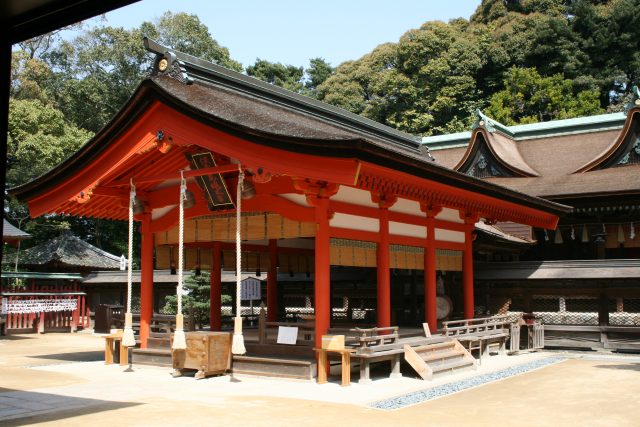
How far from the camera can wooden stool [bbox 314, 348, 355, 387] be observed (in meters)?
11.2

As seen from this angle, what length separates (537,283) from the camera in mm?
18109

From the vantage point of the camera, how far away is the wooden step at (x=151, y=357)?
44.4 ft

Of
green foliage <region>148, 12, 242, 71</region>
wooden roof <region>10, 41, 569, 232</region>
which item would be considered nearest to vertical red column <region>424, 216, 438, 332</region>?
wooden roof <region>10, 41, 569, 232</region>

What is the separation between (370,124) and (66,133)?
20.9 m

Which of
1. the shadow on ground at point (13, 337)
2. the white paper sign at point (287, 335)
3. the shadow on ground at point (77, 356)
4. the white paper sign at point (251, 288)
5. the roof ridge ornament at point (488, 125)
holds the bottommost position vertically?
the shadow on ground at point (13, 337)

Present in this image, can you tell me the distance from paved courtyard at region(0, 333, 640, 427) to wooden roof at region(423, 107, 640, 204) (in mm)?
7120

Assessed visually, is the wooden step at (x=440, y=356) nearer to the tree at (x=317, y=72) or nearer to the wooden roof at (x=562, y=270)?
the wooden roof at (x=562, y=270)

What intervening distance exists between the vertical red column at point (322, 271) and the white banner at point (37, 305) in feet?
53.6

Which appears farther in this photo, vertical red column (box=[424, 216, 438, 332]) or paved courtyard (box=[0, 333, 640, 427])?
vertical red column (box=[424, 216, 438, 332])

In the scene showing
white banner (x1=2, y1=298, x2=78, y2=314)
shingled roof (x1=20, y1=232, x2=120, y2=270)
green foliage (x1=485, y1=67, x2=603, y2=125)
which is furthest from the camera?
green foliage (x1=485, y1=67, x2=603, y2=125)

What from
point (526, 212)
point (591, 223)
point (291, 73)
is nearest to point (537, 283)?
point (526, 212)

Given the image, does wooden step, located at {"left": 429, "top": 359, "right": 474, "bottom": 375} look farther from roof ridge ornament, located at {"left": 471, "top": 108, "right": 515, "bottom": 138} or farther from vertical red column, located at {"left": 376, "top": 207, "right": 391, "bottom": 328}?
roof ridge ornament, located at {"left": 471, "top": 108, "right": 515, "bottom": 138}

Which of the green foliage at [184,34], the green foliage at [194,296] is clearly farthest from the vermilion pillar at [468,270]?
the green foliage at [184,34]

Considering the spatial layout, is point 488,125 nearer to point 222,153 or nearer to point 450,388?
point 222,153
